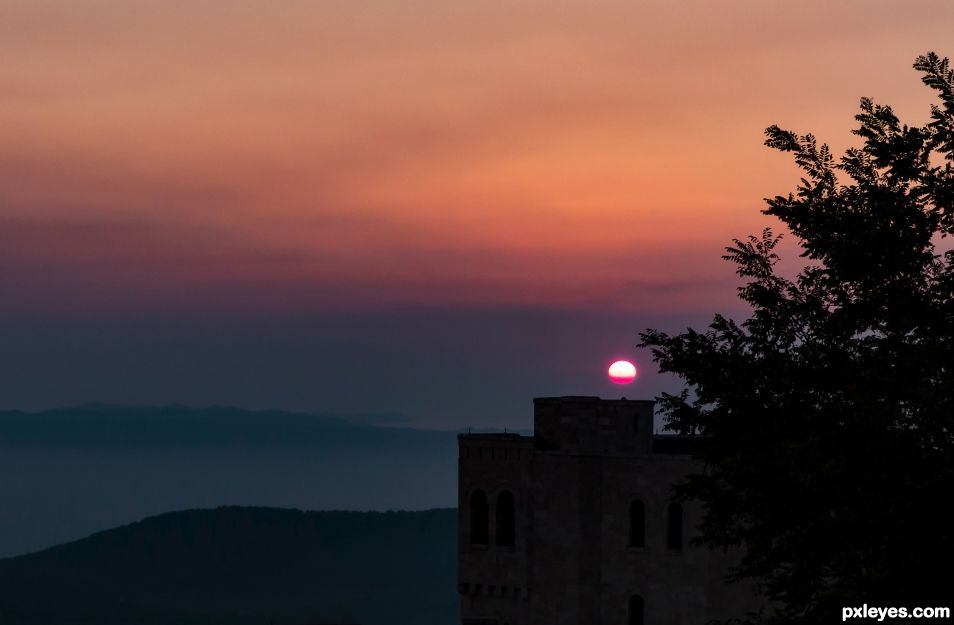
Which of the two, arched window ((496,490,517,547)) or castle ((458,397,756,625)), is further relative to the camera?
arched window ((496,490,517,547))

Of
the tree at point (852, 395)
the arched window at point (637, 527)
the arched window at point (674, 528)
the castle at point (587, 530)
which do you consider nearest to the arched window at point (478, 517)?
the castle at point (587, 530)

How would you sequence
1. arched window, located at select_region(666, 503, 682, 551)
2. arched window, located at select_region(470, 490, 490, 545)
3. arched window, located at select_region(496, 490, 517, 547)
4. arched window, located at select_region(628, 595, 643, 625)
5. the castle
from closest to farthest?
the castle → arched window, located at select_region(666, 503, 682, 551) → arched window, located at select_region(628, 595, 643, 625) → arched window, located at select_region(496, 490, 517, 547) → arched window, located at select_region(470, 490, 490, 545)

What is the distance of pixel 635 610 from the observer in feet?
172

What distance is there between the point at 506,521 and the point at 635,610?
5164mm

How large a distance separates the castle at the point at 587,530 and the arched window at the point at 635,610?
0.14 ft

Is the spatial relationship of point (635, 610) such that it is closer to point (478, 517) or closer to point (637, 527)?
point (637, 527)

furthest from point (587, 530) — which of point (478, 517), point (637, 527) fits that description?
point (478, 517)

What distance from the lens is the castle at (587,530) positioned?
51.8 meters

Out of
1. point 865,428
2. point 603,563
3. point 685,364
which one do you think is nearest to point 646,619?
point 603,563

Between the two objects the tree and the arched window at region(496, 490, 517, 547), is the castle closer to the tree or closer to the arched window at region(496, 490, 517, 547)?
the arched window at region(496, 490, 517, 547)

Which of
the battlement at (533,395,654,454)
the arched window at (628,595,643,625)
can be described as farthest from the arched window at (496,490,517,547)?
the arched window at (628,595,643,625)

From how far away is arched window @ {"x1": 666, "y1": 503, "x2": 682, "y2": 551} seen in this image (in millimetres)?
52000

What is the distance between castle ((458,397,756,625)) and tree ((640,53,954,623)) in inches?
832

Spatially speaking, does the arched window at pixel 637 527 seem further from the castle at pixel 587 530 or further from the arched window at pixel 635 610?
the arched window at pixel 635 610
